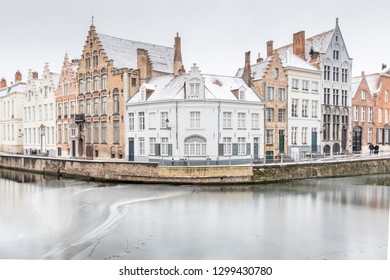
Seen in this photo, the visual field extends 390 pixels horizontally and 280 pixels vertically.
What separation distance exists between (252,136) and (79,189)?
9.80 metres

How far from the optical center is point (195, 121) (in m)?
18.9

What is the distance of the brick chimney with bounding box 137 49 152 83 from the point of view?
2248 cm

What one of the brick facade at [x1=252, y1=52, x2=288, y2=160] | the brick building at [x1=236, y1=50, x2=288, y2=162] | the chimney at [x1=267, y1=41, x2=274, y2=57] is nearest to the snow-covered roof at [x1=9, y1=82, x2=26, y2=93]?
the brick building at [x1=236, y1=50, x2=288, y2=162]

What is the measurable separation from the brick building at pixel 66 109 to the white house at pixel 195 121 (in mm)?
6492

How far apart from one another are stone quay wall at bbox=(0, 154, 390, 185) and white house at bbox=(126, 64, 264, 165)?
171 cm

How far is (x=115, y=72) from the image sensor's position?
22.8 metres

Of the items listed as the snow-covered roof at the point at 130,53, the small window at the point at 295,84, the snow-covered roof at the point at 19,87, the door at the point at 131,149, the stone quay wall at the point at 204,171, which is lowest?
the stone quay wall at the point at 204,171

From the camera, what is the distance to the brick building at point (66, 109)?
85.7ft

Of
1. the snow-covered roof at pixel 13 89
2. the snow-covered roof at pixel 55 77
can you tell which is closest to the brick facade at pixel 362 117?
the snow-covered roof at pixel 55 77

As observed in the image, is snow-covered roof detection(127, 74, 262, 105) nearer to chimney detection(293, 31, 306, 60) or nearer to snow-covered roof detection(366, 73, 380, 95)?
chimney detection(293, 31, 306, 60)

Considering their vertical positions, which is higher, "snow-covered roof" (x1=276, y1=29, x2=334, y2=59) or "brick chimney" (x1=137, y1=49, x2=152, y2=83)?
"snow-covered roof" (x1=276, y1=29, x2=334, y2=59)

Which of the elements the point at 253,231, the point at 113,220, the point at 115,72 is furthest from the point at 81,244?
the point at 115,72

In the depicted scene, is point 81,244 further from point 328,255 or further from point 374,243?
point 374,243

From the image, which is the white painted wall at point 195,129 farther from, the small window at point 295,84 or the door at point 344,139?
the door at point 344,139
